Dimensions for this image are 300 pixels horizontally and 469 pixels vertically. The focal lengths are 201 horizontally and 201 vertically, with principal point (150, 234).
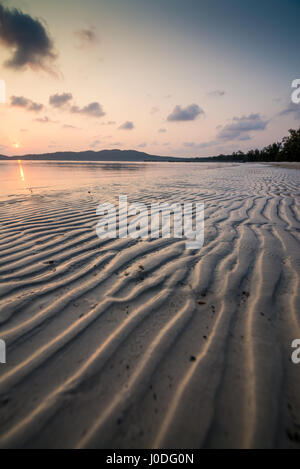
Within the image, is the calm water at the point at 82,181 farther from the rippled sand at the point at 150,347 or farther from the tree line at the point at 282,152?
the tree line at the point at 282,152

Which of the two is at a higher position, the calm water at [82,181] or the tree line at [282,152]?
the tree line at [282,152]

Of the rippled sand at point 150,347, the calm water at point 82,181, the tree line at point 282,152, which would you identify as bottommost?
the rippled sand at point 150,347

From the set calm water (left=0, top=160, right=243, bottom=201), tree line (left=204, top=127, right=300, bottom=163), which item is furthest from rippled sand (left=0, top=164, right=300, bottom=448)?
tree line (left=204, top=127, right=300, bottom=163)

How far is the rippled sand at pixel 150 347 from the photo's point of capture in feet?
3.10

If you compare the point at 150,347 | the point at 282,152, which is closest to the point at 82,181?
the point at 150,347

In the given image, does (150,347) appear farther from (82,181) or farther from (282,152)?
(282,152)

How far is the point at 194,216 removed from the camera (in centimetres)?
402

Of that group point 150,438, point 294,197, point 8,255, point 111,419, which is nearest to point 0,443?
point 111,419

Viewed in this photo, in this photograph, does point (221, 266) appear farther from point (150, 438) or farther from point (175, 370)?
point (150, 438)

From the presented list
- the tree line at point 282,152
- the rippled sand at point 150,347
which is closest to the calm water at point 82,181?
the rippled sand at point 150,347

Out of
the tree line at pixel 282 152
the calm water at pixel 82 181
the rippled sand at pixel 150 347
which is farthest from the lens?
the tree line at pixel 282 152

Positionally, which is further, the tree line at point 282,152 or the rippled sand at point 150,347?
the tree line at point 282,152

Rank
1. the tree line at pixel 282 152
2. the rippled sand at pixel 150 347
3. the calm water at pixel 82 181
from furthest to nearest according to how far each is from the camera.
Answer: the tree line at pixel 282 152 → the calm water at pixel 82 181 → the rippled sand at pixel 150 347

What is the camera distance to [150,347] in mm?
1319
